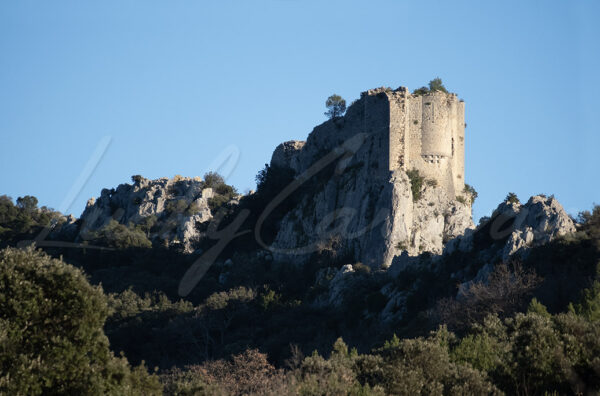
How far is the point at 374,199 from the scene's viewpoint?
5569 centimetres

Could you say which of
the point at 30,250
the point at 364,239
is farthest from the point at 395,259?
the point at 30,250

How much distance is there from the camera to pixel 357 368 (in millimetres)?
33188

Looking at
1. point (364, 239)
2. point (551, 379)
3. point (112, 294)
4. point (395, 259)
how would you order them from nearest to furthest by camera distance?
1. point (551, 379)
2. point (395, 259)
3. point (364, 239)
4. point (112, 294)

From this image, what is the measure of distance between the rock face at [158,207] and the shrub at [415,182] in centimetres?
2021

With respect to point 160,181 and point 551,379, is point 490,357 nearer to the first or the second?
point 551,379

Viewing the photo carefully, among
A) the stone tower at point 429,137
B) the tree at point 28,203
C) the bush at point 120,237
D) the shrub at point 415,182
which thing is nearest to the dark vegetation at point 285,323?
the bush at point 120,237

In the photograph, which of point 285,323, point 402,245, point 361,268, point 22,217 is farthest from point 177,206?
point 402,245

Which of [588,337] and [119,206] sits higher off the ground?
[119,206]

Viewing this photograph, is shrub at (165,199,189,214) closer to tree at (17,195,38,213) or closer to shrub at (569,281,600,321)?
tree at (17,195,38,213)

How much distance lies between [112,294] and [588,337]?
3371 centimetres

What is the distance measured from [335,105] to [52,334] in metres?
47.1

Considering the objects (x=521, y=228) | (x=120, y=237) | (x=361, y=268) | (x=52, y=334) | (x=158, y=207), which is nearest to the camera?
(x=52, y=334)

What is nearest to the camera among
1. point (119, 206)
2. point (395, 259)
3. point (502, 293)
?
point (502, 293)

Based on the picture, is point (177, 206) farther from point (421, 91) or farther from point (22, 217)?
point (421, 91)
